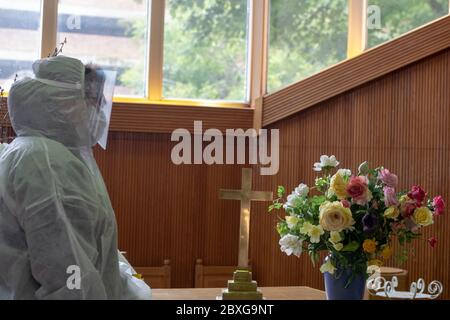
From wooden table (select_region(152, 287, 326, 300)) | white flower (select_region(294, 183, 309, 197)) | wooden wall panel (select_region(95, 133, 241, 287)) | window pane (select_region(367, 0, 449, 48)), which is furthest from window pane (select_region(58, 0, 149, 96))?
white flower (select_region(294, 183, 309, 197))

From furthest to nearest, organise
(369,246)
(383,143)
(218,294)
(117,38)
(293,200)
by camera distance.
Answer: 1. (117,38)
2. (383,143)
3. (218,294)
4. (293,200)
5. (369,246)

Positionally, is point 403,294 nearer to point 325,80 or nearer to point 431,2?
point 325,80

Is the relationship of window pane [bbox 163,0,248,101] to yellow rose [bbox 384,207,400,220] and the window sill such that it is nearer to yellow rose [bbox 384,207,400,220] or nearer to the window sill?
the window sill

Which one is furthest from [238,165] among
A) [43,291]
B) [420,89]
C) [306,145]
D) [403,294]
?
[43,291]

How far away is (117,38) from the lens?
21.5 feet

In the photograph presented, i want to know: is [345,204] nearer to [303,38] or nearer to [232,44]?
[303,38]

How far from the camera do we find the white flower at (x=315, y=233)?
9.50ft

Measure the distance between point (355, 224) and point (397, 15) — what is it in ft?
12.4

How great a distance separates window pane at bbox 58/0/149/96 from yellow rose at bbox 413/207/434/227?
4030mm

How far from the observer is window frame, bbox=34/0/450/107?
6.35 m

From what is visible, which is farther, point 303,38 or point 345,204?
point 303,38

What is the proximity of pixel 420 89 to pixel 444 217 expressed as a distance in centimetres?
99

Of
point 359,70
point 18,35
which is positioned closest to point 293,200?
point 359,70

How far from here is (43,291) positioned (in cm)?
236
